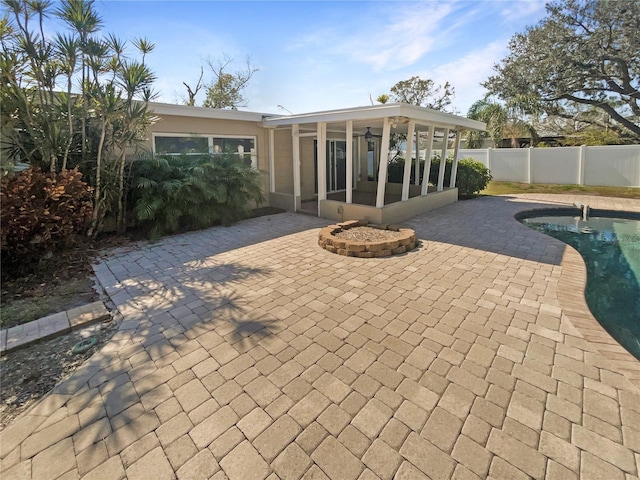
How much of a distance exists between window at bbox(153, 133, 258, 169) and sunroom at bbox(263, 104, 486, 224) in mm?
946

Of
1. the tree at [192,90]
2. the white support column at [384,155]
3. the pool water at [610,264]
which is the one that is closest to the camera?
the pool water at [610,264]

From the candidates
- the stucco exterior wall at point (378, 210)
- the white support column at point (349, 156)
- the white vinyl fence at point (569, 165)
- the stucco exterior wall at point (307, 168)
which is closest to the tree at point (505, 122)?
the white vinyl fence at point (569, 165)

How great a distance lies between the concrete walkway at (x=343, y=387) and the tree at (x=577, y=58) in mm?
18162

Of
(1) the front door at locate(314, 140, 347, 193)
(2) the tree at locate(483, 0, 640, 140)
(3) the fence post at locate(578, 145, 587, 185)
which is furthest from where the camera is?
(2) the tree at locate(483, 0, 640, 140)

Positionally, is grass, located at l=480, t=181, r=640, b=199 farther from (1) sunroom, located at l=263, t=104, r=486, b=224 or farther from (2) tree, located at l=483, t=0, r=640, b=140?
(2) tree, located at l=483, t=0, r=640, b=140

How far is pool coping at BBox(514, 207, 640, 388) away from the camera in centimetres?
314

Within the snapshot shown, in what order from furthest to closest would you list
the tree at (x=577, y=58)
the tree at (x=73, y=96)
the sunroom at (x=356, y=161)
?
the tree at (x=577, y=58)
the sunroom at (x=356, y=161)
the tree at (x=73, y=96)

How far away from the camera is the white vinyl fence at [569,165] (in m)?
14.3

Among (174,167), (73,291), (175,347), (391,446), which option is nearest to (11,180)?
(73,291)

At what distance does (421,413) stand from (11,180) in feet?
22.5

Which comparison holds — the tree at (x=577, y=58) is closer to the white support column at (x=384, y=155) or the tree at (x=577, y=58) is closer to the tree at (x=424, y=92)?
the tree at (x=424, y=92)

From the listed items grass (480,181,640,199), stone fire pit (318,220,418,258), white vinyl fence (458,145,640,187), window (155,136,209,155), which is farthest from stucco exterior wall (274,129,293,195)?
white vinyl fence (458,145,640,187)

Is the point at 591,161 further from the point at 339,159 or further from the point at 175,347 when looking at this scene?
the point at 175,347

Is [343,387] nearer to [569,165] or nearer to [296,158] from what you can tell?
[296,158]
